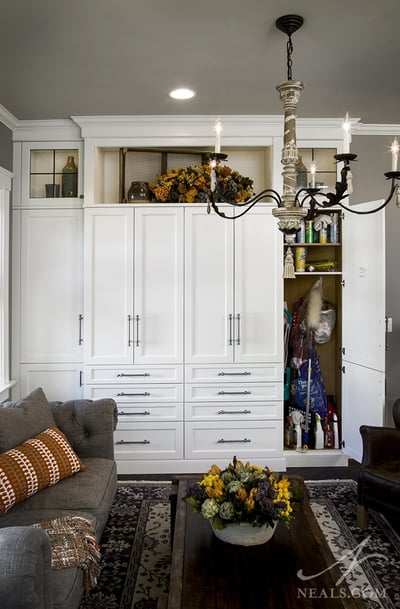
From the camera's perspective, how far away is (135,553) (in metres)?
2.79

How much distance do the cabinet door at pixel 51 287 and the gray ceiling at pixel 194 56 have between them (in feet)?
2.89

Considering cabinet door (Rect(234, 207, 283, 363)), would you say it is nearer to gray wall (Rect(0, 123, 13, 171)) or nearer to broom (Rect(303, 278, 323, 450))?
broom (Rect(303, 278, 323, 450))

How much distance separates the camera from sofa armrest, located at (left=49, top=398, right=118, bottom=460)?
10.1ft

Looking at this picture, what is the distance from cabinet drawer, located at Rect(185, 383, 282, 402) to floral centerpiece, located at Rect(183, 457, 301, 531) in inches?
74.3

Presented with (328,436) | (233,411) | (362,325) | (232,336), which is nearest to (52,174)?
(232,336)

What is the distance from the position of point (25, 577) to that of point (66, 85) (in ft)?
9.50

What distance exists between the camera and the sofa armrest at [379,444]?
305 cm

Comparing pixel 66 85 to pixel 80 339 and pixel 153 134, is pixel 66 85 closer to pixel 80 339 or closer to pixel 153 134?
pixel 153 134

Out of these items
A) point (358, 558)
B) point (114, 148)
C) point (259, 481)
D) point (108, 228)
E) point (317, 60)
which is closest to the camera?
point (259, 481)

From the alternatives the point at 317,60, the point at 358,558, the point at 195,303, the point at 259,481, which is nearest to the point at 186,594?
the point at 259,481

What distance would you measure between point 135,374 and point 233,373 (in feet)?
2.56

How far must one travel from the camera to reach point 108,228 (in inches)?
159

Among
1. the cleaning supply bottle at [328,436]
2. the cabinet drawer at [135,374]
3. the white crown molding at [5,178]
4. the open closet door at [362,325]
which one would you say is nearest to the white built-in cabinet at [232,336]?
the cabinet drawer at [135,374]

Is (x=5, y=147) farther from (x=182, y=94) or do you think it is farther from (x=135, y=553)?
(x=135, y=553)
